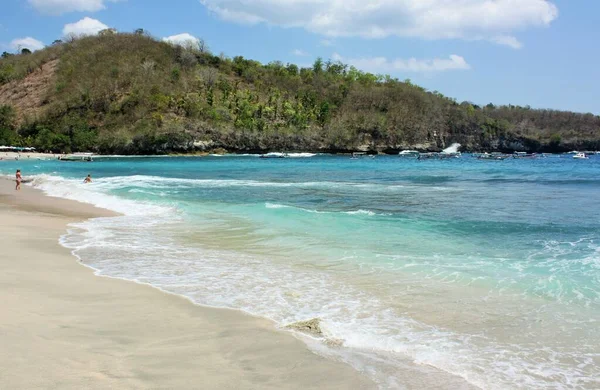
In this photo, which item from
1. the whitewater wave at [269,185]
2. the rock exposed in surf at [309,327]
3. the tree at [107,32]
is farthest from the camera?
the tree at [107,32]

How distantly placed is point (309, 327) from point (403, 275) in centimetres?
411

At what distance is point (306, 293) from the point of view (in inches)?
346

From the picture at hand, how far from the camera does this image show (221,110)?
112m

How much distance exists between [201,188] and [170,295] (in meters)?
24.8

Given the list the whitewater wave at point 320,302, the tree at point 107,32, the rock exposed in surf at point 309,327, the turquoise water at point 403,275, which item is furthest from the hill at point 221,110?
the rock exposed in surf at point 309,327

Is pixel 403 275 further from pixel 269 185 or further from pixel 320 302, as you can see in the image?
pixel 269 185

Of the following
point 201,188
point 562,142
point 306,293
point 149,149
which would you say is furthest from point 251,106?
point 306,293

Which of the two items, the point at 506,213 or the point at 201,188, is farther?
the point at 201,188

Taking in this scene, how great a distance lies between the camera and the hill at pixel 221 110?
105062mm

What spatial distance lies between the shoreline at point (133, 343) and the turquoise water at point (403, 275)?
0.60 metres

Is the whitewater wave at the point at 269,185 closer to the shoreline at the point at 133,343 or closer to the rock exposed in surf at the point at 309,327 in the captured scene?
the shoreline at the point at 133,343

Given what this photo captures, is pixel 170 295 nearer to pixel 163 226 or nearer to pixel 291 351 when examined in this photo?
pixel 291 351

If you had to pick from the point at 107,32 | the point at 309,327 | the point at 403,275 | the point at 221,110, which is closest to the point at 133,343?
the point at 309,327

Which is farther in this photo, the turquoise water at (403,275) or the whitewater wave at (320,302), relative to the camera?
the turquoise water at (403,275)
